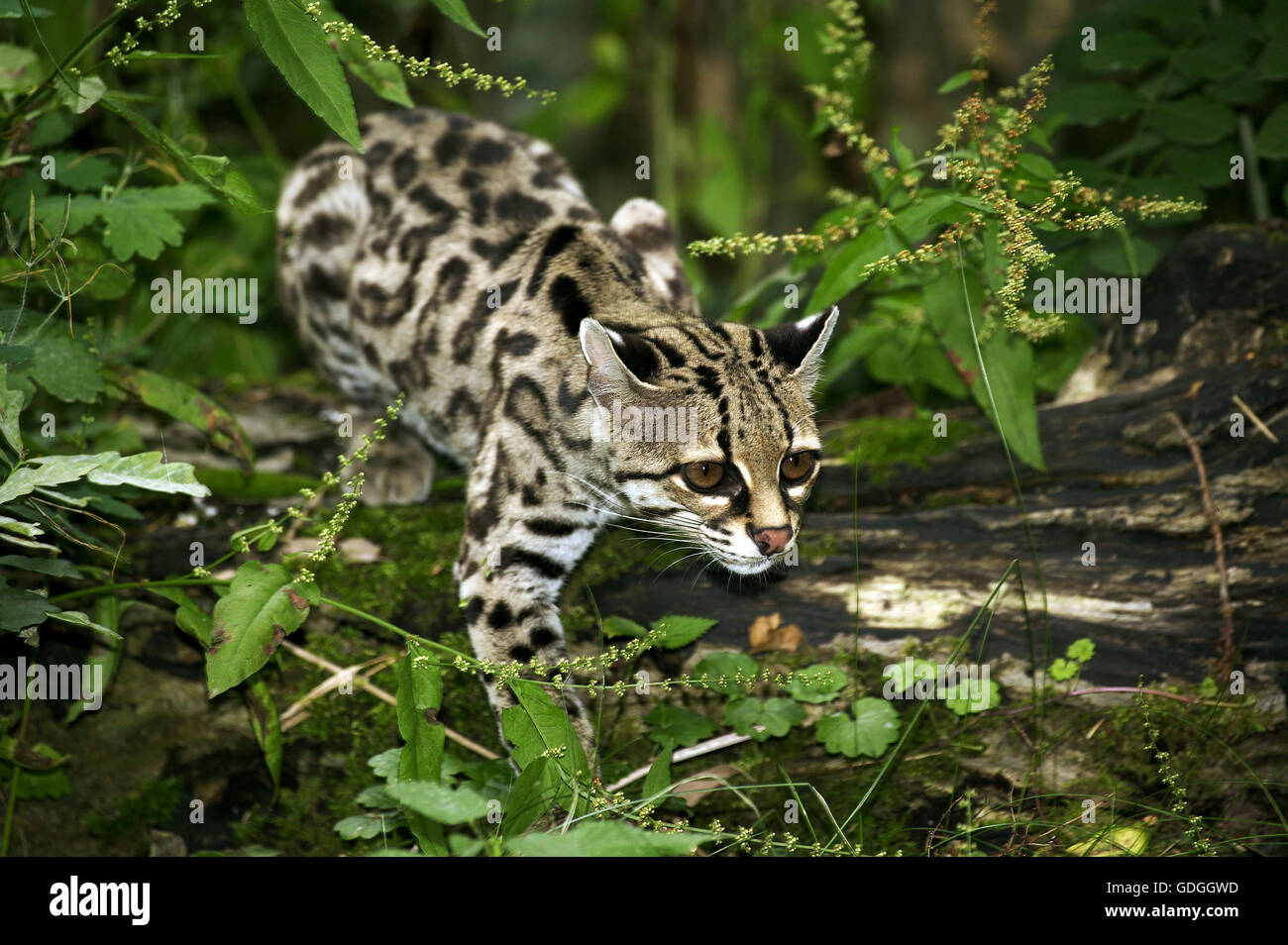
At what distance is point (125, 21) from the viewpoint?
7.18m

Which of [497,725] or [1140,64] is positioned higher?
[1140,64]

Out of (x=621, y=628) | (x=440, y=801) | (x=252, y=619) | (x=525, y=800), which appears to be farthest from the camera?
(x=621, y=628)

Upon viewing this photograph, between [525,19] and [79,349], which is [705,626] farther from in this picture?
[525,19]

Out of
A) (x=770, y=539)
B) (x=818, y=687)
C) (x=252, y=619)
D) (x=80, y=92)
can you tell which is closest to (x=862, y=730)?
(x=818, y=687)

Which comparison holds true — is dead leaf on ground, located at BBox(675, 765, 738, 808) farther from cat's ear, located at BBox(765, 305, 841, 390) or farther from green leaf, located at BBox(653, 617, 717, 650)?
cat's ear, located at BBox(765, 305, 841, 390)

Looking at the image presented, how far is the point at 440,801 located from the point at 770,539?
1.43 metres

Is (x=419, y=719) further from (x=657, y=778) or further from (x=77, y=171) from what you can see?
(x=77, y=171)

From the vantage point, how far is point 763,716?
3.88 meters

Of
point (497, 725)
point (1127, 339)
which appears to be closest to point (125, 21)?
point (497, 725)

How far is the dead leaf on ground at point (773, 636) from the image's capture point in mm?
4164

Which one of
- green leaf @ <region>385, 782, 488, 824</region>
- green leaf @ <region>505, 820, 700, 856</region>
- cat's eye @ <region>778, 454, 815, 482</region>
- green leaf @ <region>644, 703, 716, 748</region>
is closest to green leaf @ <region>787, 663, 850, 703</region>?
green leaf @ <region>644, 703, 716, 748</region>

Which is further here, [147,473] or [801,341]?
[801,341]

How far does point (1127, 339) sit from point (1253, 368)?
582 mm

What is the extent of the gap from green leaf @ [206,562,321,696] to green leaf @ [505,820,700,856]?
3.43 ft
